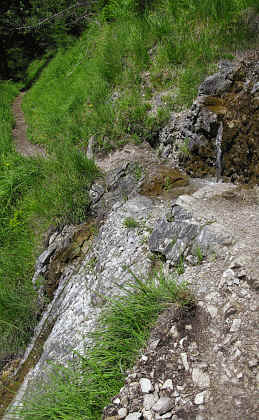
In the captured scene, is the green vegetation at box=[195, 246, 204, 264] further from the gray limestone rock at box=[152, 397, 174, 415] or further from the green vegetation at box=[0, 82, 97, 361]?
the green vegetation at box=[0, 82, 97, 361]

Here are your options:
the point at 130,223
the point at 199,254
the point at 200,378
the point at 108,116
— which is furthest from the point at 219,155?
the point at 200,378

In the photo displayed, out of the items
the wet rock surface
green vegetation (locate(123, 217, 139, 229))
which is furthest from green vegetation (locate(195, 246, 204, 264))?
green vegetation (locate(123, 217, 139, 229))

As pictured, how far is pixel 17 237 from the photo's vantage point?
17.7 feet

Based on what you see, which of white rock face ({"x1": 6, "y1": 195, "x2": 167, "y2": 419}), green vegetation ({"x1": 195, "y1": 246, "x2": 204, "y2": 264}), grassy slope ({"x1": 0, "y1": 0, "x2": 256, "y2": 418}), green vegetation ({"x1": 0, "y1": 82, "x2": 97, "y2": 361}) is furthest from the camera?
grassy slope ({"x1": 0, "y1": 0, "x2": 256, "y2": 418})

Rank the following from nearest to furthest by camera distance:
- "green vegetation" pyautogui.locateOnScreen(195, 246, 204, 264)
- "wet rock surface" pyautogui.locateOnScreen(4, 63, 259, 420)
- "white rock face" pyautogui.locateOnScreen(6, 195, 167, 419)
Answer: "wet rock surface" pyautogui.locateOnScreen(4, 63, 259, 420) < "green vegetation" pyautogui.locateOnScreen(195, 246, 204, 264) < "white rock face" pyautogui.locateOnScreen(6, 195, 167, 419)

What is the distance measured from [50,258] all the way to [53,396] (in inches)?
91.2

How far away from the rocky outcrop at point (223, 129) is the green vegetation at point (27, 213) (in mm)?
1515

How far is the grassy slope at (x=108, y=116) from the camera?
4.75 metres

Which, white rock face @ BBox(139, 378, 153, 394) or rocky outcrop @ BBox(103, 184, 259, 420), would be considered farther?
white rock face @ BBox(139, 378, 153, 394)

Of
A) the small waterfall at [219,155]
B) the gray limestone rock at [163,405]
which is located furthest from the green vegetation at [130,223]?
the gray limestone rock at [163,405]

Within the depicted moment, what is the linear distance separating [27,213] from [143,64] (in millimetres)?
3728

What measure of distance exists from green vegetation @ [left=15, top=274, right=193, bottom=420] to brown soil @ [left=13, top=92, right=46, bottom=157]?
484 centimetres

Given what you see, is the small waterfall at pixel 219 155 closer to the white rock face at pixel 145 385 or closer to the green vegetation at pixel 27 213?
the green vegetation at pixel 27 213

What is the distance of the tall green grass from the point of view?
530 centimetres
